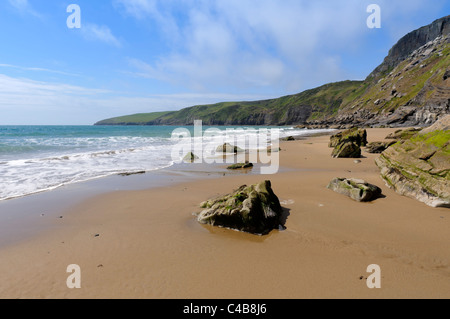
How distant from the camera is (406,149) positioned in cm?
970

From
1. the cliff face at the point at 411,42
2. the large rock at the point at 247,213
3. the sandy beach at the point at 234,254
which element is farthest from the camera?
the cliff face at the point at 411,42

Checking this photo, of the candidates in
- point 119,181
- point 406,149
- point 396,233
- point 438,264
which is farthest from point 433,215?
point 119,181

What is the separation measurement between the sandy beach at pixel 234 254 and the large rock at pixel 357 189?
287mm

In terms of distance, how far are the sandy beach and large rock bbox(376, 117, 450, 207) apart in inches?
19.2

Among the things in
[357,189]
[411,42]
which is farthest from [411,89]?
[357,189]

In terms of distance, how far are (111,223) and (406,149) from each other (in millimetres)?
11042

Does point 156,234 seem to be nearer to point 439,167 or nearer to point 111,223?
point 111,223

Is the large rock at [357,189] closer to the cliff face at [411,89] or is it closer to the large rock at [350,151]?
the large rock at [350,151]

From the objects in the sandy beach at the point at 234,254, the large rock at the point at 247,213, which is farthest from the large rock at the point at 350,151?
the large rock at the point at 247,213

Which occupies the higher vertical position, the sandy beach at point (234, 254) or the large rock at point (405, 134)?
the large rock at point (405, 134)

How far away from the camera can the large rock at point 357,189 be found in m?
7.94

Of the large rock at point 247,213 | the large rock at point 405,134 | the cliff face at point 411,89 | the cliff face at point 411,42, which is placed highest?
the cliff face at point 411,42

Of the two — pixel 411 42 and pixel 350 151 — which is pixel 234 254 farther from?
pixel 411 42

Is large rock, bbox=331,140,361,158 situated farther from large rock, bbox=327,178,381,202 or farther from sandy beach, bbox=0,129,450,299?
sandy beach, bbox=0,129,450,299
